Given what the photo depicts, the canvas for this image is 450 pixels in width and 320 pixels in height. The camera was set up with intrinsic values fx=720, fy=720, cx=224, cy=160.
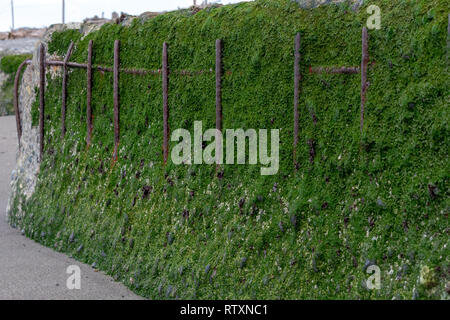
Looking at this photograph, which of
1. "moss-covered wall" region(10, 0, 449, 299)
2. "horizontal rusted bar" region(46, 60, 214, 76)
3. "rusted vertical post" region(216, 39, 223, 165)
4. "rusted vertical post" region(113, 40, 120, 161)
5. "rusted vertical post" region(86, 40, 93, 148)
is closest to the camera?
"moss-covered wall" region(10, 0, 449, 299)

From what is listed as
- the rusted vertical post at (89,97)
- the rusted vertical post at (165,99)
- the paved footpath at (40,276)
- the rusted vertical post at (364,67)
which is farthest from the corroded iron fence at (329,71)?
the rusted vertical post at (89,97)

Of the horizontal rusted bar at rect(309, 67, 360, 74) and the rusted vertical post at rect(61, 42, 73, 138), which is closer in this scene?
the horizontal rusted bar at rect(309, 67, 360, 74)

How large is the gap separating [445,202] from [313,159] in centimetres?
132

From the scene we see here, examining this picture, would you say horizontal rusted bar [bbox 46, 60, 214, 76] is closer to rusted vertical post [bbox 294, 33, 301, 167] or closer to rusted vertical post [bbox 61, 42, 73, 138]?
rusted vertical post [bbox 61, 42, 73, 138]

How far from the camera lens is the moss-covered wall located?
5270mm

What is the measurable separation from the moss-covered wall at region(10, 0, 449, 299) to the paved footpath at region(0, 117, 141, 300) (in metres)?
0.20

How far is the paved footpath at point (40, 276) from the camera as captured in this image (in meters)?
7.66

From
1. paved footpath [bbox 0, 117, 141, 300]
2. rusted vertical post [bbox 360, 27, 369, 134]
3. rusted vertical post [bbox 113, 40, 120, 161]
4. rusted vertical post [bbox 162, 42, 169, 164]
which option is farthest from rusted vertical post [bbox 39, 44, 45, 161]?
rusted vertical post [bbox 360, 27, 369, 134]

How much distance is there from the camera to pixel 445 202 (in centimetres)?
509

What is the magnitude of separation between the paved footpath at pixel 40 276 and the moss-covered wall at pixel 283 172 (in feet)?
0.66

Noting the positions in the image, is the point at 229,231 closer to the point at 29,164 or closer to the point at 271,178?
the point at 271,178

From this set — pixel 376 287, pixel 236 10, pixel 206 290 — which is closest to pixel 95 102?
pixel 236 10

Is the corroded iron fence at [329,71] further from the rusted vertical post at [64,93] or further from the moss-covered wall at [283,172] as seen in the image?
the rusted vertical post at [64,93]
